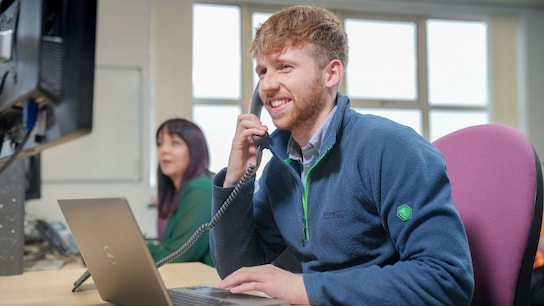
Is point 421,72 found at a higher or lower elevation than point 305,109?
higher

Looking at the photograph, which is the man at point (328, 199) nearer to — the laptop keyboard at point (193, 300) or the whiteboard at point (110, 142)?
the laptop keyboard at point (193, 300)

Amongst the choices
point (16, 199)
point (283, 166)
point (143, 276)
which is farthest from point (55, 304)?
point (16, 199)

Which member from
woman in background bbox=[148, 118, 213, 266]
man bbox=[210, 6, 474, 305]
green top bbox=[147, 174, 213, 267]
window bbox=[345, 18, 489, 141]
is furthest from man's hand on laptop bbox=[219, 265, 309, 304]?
window bbox=[345, 18, 489, 141]

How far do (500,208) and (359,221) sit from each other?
26 centimetres

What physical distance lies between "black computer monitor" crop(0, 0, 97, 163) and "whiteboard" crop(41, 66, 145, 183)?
368 cm

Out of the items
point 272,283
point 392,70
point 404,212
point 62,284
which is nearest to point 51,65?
point 272,283

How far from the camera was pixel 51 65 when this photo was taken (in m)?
0.70

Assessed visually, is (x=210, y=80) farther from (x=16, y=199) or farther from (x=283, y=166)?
(x=283, y=166)

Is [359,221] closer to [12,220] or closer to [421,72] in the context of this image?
[12,220]

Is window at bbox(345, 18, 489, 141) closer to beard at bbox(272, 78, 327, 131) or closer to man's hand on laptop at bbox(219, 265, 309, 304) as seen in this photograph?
beard at bbox(272, 78, 327, 131)

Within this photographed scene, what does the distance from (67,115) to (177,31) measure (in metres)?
4.21

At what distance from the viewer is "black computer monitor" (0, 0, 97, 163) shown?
692mm

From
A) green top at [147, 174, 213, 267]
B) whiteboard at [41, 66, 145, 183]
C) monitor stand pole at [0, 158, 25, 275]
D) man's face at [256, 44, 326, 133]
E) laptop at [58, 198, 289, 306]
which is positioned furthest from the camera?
whiteboard at [41, 66, 145, 183]

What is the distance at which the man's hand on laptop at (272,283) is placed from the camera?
97 cm
